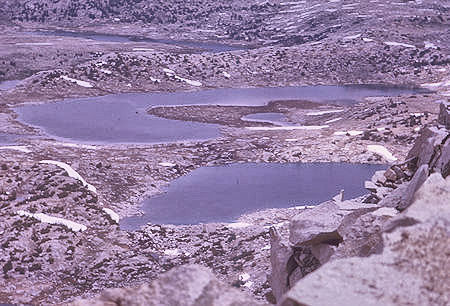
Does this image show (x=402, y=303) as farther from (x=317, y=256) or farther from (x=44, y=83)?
(x=44, y=83)

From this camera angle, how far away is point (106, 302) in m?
7.09

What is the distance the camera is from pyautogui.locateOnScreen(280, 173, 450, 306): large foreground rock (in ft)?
20.3

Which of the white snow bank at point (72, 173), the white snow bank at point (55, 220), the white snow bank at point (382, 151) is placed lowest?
the white snow bank at point (382, 151)

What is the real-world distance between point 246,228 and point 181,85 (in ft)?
165

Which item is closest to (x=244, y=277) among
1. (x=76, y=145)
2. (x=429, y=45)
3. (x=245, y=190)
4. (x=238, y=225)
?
(x=238, y=225)

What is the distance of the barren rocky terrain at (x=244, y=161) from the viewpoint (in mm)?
7027

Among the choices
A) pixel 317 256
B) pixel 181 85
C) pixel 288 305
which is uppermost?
pixel 288 305

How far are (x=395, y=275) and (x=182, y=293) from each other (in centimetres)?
256

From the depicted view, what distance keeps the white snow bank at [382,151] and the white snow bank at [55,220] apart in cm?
2562

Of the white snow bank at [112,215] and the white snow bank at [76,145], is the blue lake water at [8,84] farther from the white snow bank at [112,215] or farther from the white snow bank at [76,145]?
the white snow bank at [112,215]

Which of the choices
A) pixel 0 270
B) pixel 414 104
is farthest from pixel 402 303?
pixel 414 104

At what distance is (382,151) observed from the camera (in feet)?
152

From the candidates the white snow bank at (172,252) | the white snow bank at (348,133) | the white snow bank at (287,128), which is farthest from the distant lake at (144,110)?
the white snow bank at (172,252)

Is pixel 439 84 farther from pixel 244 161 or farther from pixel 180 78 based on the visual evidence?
pixel 244 161
